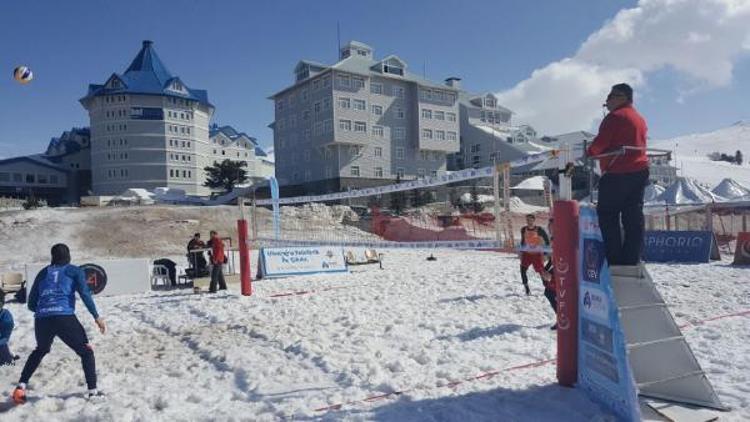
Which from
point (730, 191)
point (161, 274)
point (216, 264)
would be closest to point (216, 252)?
point (216, 264)

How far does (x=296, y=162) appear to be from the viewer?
2172 inches

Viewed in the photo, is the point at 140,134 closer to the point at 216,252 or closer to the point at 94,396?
the point at 216,252

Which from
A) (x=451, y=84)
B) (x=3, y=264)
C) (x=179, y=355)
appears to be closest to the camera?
(x=179, y=355)

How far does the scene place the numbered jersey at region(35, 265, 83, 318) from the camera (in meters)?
4.96

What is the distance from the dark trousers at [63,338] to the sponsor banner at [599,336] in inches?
178

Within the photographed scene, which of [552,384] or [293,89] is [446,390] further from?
[293,89]

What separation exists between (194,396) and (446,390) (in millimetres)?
2376

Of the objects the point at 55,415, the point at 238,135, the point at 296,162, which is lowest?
the point at 55,415

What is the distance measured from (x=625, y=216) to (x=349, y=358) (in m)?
3.29

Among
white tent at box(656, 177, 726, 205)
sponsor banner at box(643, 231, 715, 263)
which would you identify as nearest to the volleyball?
sponsor banner at box(643, 231, 715, 263)

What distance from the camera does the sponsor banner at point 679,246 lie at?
51.4 ft

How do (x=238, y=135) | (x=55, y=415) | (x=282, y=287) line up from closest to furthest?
(x=55, y=415) < (x=282, y=287) < (x=238, y=135)

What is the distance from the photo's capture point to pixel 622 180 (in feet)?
14.0

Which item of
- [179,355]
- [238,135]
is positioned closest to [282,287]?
A: [179,355]
